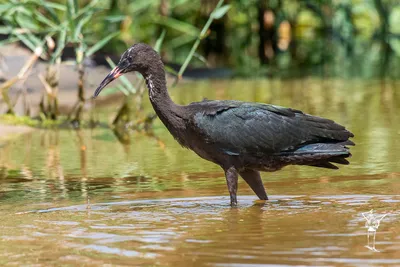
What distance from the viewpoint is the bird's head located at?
286 inches

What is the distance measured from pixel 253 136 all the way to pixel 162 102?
761 millimetres

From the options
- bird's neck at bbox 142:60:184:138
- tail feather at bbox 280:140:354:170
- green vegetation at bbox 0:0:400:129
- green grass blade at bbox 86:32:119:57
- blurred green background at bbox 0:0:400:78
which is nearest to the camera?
tail feather at bbox 280:140:354:170

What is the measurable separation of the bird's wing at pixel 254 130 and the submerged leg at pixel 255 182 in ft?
0.83

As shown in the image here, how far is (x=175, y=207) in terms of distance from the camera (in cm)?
690

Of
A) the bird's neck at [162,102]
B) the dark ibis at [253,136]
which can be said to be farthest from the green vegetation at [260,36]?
the dark ibis at [253,136]

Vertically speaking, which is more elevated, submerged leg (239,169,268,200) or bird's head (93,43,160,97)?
bird's head (93,43,160,97)

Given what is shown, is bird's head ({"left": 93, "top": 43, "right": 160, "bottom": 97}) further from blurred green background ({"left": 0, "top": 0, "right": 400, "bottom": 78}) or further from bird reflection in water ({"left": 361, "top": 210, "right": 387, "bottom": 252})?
blurred green background ({"left": 0, "top": 0, "right": 400, "bottom": 78})

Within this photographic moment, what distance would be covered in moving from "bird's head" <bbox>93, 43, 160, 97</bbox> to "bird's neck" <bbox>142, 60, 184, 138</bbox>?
77mm

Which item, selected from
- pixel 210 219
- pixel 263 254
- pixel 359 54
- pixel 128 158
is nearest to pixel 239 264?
pixel 263 254

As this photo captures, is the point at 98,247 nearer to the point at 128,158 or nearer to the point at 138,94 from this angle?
the point at 128,158

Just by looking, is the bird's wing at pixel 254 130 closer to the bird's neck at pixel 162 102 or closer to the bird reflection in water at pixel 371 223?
the bird's neck at pixel 162 102

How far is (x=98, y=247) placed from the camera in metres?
5.50

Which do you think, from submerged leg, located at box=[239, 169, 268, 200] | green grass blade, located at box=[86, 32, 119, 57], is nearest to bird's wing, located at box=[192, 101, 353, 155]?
submerged leg, located at box=[239, 169, 268, 200]

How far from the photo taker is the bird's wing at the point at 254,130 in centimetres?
694
